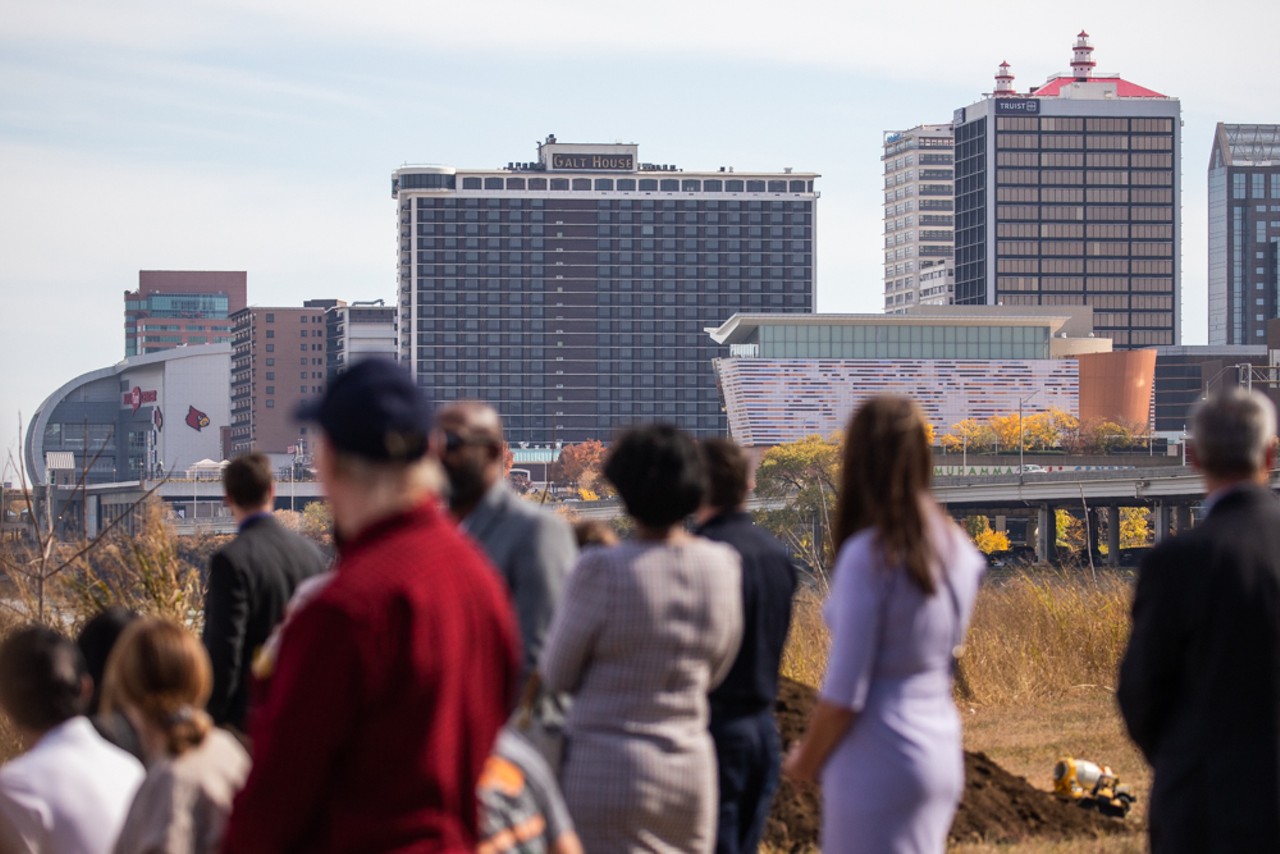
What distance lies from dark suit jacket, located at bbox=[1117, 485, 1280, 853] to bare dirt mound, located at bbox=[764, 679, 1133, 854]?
13.2 feet

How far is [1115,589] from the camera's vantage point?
56.0ft

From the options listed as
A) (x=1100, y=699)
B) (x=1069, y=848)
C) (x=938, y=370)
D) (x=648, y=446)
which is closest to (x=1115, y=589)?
(x=1100, y=699)

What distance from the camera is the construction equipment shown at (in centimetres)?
954

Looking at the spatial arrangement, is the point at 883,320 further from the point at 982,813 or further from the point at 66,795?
the point at 66,795

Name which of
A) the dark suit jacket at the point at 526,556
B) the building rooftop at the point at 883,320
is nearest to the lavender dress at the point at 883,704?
the dark suit jacket at the point at 526,556

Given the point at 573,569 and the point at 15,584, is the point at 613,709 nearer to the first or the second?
the point at 573,569

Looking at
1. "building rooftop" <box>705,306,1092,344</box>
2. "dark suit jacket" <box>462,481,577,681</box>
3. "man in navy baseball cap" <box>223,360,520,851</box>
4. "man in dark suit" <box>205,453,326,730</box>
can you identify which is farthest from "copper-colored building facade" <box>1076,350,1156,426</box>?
"man in navy baseball cap" <box>223,360,520,851</box>

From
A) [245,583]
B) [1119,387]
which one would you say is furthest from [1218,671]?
[1119,387]

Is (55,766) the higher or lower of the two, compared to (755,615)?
lower

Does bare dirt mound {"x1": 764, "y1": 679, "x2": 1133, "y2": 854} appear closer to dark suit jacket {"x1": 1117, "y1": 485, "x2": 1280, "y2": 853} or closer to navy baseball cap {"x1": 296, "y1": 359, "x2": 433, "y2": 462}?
dark suit jacket {"x1": 1117, "y1": 485, "x2": 1280, "y2": 853}

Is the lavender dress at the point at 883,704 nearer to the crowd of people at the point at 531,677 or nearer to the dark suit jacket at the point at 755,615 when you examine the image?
the crowd of people at the point at 531,677

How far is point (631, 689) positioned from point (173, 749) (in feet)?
4.59

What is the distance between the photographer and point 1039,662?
15969 mm

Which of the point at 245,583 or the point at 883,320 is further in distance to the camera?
the point at 883,320
